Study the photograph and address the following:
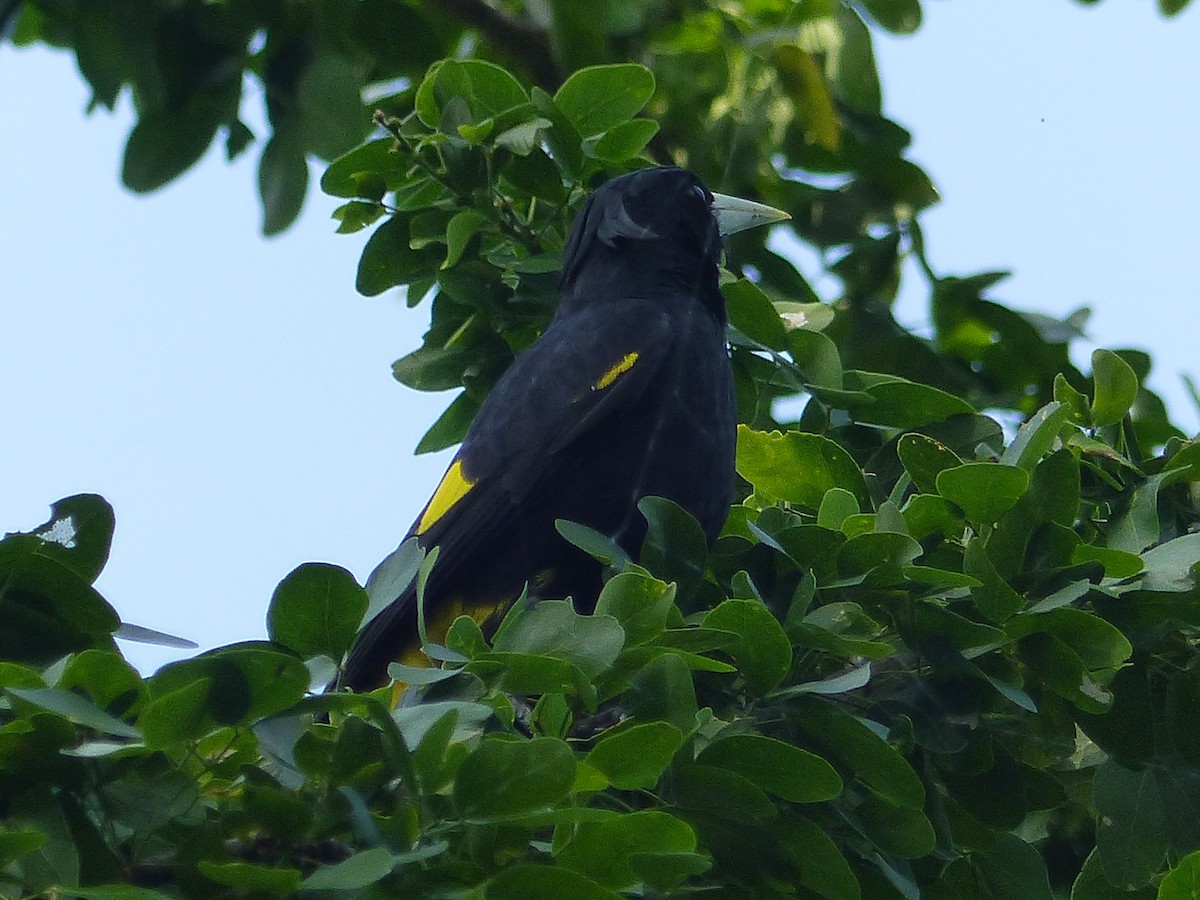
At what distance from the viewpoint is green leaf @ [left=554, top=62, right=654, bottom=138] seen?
2500 mm

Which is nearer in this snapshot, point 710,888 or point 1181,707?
point 710,888

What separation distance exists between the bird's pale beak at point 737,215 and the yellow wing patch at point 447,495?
79 cm

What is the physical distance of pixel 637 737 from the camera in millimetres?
1408

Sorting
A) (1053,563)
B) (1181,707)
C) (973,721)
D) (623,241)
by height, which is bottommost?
(1181,707)

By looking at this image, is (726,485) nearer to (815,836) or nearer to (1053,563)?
(1053,563)

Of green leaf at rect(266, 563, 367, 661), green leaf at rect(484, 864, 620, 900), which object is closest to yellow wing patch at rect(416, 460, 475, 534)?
green leaf at rect(266, 563, 367, 661)

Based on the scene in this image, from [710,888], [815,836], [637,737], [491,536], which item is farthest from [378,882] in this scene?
[491,536]

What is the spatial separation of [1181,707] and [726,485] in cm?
89

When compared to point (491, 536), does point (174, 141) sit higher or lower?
higher

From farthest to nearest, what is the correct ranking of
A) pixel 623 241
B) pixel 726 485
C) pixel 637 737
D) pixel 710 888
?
pixel 623 241 → pixel 726 485 → pixel 710 888 → pixel 637 737

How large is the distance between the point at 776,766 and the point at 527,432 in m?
1.15

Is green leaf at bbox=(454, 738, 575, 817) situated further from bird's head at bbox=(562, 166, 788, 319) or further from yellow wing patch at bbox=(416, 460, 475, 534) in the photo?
bird's head at bbox=(562, 166, 788, 319)

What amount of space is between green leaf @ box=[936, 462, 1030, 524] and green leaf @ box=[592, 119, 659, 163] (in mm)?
1013

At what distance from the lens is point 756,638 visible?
1.65 metres
